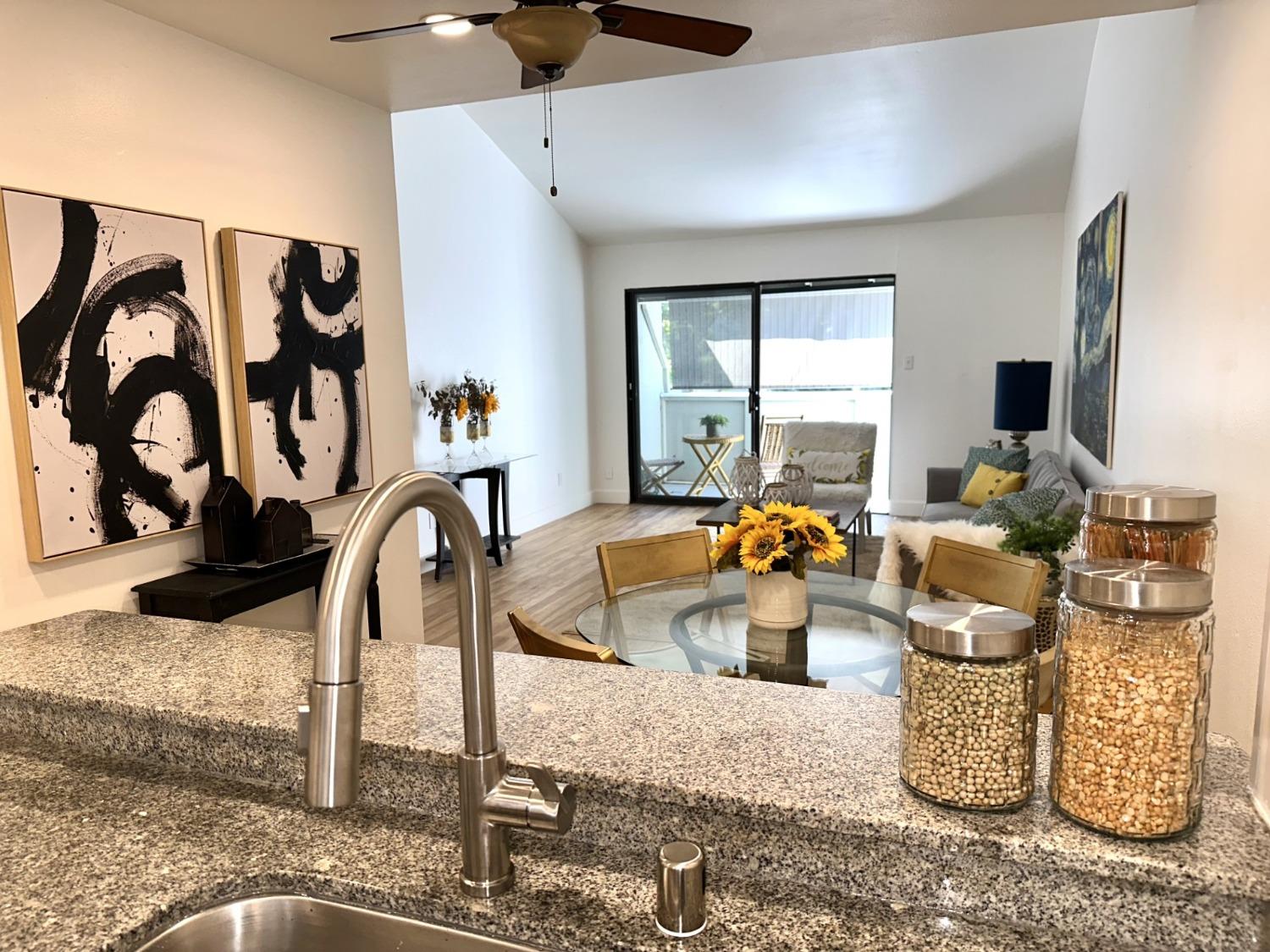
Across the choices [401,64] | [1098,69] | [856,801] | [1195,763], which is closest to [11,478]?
[401,64]

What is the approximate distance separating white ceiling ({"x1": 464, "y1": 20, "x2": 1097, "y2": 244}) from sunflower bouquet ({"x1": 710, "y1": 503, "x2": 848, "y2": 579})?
378 cm

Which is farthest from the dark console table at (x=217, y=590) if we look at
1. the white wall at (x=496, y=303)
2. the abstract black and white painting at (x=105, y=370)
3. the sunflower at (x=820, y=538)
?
the white wall at (x=496, y=303)

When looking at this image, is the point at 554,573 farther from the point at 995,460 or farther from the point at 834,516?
the point at 995,460

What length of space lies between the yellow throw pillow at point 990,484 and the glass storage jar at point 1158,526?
4427mm

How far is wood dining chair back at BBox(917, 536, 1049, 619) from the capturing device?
2309 millimetres

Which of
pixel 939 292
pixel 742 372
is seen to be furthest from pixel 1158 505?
pixel 742 372

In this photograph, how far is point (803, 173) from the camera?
6398 millimetres

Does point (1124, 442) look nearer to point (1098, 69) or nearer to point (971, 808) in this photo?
point (1098, 69)

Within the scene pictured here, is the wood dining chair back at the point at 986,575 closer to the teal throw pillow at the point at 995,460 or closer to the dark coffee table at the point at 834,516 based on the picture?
the dark coffee table at the point at 834,516

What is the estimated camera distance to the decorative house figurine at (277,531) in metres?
2.51

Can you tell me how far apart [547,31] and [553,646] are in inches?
52.6

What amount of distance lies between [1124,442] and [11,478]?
3.54 metres

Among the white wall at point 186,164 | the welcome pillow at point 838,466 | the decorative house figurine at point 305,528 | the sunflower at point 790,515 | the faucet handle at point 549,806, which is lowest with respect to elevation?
the welcome pillow at point 838,466

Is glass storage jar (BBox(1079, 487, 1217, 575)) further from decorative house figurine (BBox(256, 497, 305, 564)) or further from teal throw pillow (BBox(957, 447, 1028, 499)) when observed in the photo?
teal throw pillow (BBox(957, 447, 1028, 499))
